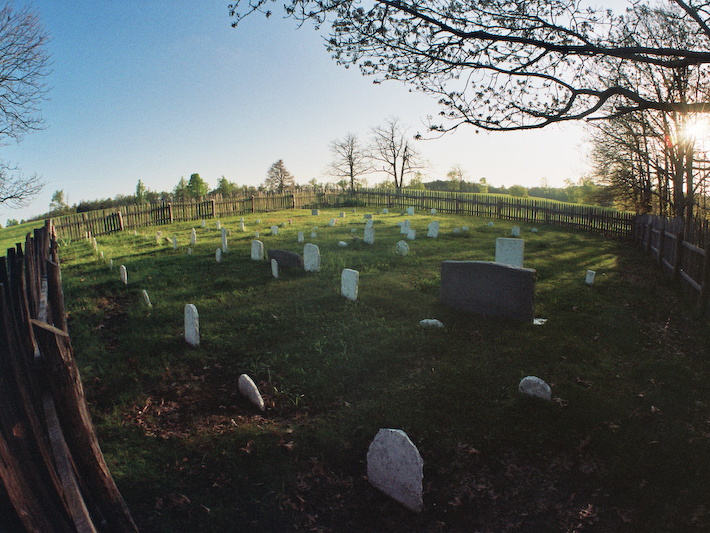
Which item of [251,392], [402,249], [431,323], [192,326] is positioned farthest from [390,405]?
[402,249]

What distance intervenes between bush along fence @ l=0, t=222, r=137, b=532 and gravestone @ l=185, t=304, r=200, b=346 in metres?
4.06

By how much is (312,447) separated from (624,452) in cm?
335

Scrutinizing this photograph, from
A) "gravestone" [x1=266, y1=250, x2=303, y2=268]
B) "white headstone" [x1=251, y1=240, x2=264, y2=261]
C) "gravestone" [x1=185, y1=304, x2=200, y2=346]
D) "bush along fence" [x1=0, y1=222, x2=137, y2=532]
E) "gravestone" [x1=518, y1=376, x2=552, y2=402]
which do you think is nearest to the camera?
"bush along fence" [x1=0, y1=222, x2=137, y2=532]

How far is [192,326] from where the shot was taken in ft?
23.1

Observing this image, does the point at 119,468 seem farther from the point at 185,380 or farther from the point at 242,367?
the point at 242,367

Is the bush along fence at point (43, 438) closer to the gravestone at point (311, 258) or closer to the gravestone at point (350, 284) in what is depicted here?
the gravestone at point (350, 284)

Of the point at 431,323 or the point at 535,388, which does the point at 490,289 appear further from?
the point at 535,388

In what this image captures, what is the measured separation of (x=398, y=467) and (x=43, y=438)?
272cm

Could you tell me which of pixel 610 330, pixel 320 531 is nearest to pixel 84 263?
pixel 320 531

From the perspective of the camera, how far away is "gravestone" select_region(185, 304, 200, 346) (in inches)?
275

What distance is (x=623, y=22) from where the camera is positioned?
643 cm

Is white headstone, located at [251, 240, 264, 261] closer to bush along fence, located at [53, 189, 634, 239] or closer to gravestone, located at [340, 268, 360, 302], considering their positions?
gravestone, located at [340, 268, 360, 302]

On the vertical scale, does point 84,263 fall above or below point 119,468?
above

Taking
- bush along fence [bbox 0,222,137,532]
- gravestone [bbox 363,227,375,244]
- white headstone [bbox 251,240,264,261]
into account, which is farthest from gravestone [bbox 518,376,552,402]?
gravestone [bbox 363,227,375,244]
